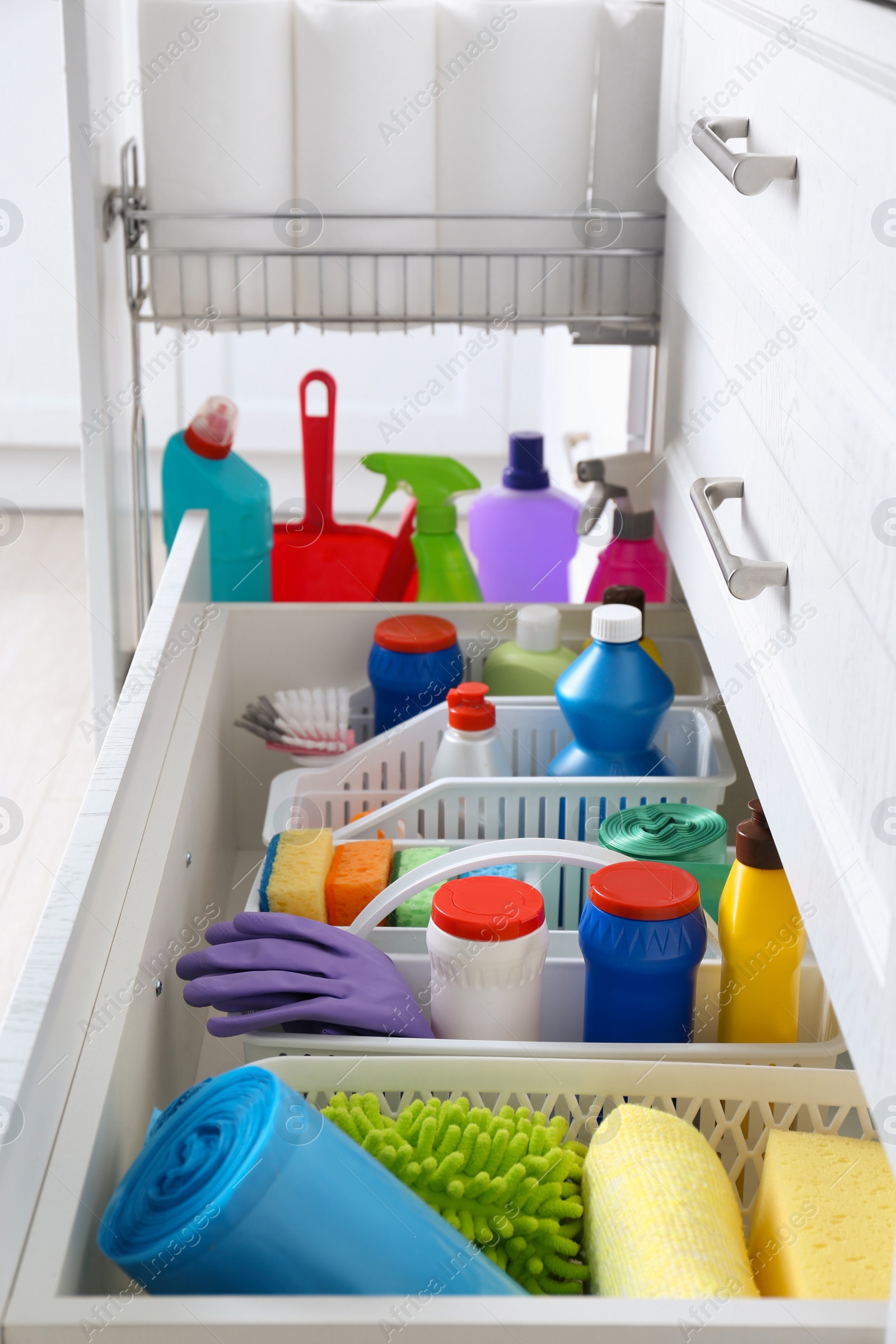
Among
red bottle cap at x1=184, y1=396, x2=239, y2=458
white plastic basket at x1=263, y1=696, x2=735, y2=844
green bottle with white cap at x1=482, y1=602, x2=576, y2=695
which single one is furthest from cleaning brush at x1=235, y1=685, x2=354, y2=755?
red bottle cap at x1=184, y1=396, x2=239, y2=458

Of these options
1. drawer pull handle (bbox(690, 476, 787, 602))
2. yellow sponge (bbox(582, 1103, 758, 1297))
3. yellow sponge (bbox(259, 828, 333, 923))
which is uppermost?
drawer pull handle (bbox(690, 476, 787, 602))

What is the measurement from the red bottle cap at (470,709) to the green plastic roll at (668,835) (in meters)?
0.14

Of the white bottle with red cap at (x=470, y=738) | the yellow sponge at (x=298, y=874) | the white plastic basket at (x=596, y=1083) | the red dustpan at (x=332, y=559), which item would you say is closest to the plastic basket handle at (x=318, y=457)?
the red dustpan at (x=332, y=559)

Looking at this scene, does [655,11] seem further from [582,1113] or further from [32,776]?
[32,776]

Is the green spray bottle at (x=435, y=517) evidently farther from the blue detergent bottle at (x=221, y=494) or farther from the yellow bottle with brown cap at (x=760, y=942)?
the yellow bottle with brown cap at (x=760, y=942)

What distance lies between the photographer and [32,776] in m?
1.94

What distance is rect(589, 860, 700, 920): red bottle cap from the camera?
69 cm

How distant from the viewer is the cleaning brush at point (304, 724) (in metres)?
1.04

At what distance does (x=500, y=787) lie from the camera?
35.8 inches

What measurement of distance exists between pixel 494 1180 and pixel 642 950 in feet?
0.54

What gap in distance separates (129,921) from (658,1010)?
283 mm

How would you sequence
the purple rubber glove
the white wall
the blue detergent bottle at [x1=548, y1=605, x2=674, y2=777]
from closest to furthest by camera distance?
the purple rubber glove
the blue detergent bottle at [x1=548, y1=605, x2=674, y2=777]
the white wall

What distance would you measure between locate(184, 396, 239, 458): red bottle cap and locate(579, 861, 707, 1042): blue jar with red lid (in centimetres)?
66

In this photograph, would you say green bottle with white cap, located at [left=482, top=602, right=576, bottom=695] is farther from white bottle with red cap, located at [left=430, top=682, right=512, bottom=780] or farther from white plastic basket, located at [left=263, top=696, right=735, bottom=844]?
white bottle with red cap, located at [left=430, top=682, right=512, bottom=780]
